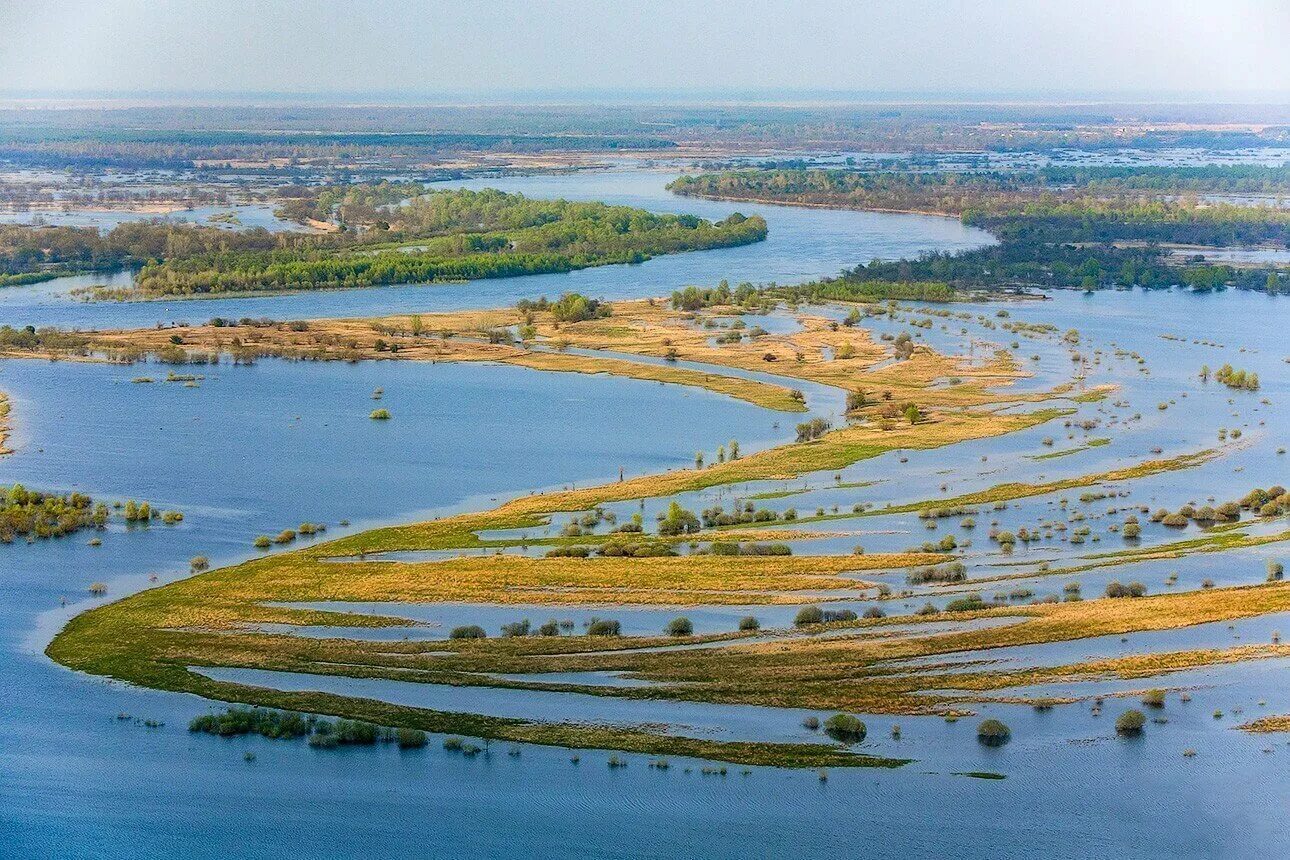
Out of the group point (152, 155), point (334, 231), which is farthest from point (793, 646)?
point (152, 155)

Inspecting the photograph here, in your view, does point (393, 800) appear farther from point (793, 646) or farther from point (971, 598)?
point (971, 598)

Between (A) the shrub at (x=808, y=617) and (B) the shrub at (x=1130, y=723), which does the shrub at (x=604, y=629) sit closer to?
(A) the shrub at (x=808, y=617)

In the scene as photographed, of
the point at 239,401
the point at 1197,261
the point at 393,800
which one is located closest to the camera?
the point at 393,800

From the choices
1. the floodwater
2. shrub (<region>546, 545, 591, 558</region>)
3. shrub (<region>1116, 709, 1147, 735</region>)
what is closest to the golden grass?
the floodwater

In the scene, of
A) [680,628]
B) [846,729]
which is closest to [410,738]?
[680,628]

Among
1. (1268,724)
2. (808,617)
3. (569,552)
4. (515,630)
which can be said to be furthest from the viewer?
(569,552)

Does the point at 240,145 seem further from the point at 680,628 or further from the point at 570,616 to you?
the point at 680,628

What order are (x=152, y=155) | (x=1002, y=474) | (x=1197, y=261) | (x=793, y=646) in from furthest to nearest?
(x=152, y=155), (x=1197, y=261), (x=1002, y=474), (x=793, y=646)
